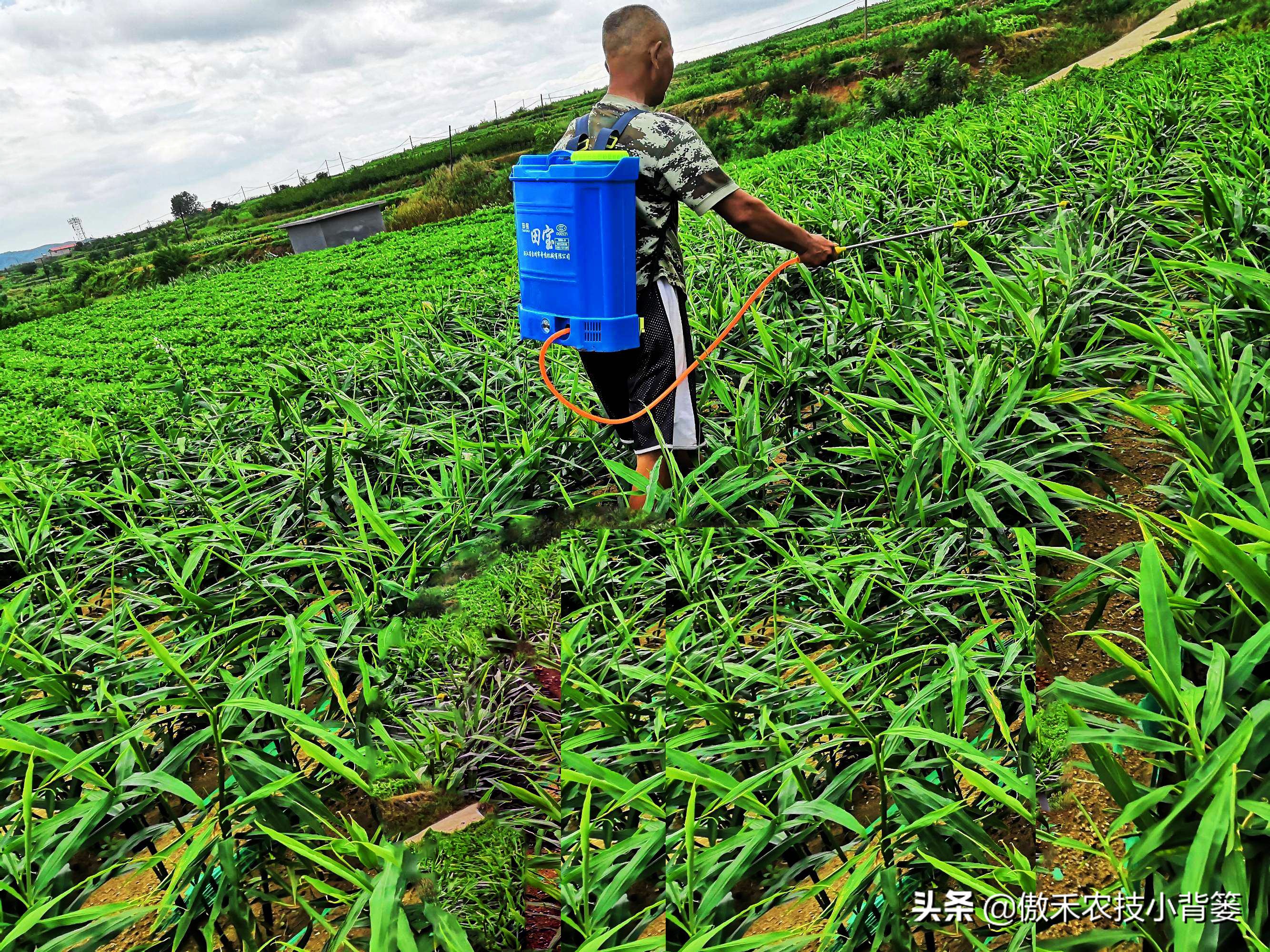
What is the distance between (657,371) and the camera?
2273mm

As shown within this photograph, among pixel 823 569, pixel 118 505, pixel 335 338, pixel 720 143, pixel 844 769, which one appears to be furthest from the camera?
pixel 720 143

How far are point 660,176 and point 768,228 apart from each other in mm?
333

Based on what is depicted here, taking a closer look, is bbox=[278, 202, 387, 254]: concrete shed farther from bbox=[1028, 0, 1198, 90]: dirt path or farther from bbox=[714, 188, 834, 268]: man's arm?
bbox=[714, 188, 834, 268]: man's arm

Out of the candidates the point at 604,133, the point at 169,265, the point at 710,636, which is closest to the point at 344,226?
the point at 169,265

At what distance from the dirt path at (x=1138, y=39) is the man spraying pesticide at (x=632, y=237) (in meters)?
16.9

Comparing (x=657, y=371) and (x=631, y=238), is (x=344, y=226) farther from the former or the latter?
(x=631, y=238)

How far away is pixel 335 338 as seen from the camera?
6.08 meters

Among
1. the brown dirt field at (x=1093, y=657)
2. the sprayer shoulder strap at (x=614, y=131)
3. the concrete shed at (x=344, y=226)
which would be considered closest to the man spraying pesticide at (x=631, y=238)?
the sprayer shoulder strap at (x=614, y=131)

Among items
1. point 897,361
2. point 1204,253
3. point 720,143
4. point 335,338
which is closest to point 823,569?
point 897,361

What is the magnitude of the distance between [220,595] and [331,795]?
0.81 m

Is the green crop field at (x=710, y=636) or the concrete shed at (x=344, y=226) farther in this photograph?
the concrete shed at (x=344, y=226)

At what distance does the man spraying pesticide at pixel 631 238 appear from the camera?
1890 mm

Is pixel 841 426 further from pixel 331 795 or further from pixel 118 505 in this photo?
pixel 118 505

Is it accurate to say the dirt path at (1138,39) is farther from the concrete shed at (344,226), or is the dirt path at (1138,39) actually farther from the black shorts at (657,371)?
the black shorts at (657,371)
